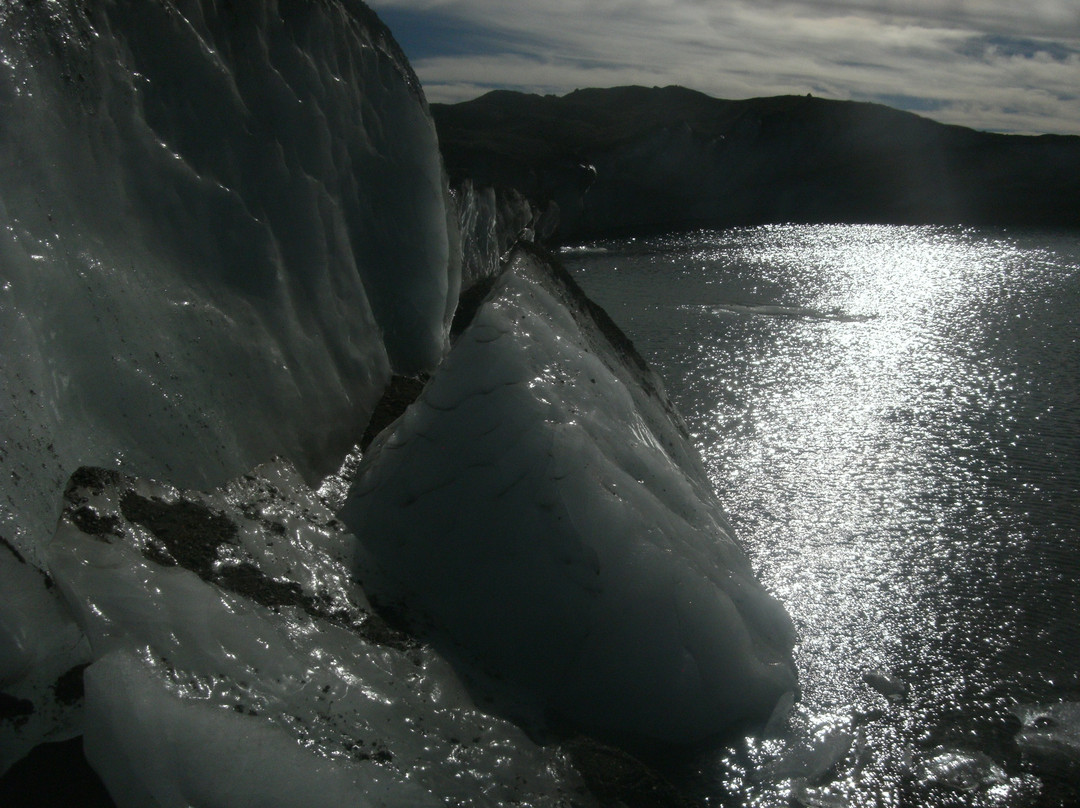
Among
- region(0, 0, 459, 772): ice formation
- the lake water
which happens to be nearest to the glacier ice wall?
region(0, 0, 459, 772): ice formation

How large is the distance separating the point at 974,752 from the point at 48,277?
122 inches

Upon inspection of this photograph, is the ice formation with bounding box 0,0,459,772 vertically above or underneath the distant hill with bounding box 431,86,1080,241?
underneath

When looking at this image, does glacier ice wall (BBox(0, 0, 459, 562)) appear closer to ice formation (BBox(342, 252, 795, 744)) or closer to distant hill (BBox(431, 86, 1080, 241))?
ice formation (BBox(342, 252, 795, 744))

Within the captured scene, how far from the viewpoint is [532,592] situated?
2.81 metres

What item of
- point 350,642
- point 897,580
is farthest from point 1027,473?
point 350,642

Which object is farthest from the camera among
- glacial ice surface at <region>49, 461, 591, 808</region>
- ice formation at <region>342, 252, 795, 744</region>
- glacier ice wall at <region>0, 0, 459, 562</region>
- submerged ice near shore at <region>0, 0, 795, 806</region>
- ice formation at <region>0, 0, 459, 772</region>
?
ice formation at <region>342, 252, 795, 744</region>

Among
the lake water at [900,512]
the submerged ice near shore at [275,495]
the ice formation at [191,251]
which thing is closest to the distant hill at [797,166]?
the lake water at [900,512]

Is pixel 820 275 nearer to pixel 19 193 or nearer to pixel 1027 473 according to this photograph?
pixel 1027 473

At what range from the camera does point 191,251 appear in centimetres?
334

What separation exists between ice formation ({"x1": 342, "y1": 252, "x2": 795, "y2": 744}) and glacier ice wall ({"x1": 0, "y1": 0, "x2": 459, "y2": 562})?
2.19ft

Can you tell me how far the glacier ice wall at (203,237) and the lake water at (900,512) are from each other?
1.95m

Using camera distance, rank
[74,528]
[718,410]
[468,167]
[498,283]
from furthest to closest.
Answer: [468,167] → [718,410] → [498,283] → [74,528]

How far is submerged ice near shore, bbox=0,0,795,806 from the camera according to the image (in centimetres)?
212

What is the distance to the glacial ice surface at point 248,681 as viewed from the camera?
1947 mm
